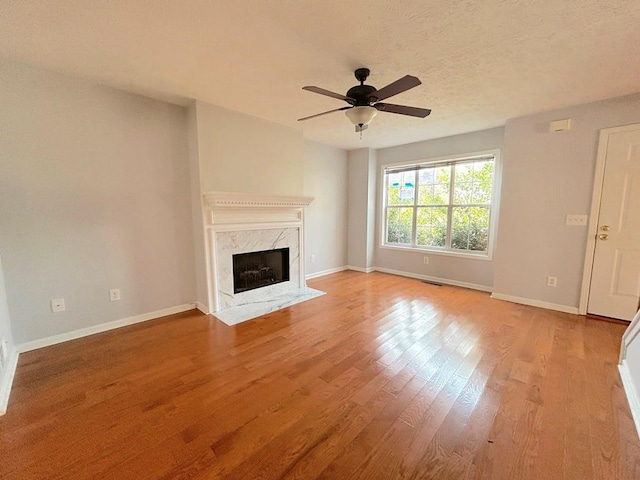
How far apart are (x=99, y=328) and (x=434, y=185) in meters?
5.01

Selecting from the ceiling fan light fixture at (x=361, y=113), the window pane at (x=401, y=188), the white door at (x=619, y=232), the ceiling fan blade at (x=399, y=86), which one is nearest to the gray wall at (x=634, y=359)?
the white door at (x=619, y=232)

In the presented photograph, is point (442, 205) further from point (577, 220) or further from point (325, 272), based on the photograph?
point (325, 272)

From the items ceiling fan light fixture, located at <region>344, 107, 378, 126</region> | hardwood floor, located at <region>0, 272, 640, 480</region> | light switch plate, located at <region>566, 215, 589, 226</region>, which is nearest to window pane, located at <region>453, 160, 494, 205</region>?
light switch plate, located at <region>566, 215, 589, 226</region>

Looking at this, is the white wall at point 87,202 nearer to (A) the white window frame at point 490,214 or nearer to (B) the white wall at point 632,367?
(A) the white window frame at point 490,214

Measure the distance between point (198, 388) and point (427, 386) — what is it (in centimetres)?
161

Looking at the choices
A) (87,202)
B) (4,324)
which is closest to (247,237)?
(87,202)

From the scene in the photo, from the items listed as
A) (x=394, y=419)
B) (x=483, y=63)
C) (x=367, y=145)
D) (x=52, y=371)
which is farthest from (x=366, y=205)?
(x=52, y=371)

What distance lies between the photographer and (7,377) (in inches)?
73.5

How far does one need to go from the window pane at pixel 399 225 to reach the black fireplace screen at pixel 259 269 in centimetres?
235

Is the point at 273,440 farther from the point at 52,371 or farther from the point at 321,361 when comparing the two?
the point at 52,371

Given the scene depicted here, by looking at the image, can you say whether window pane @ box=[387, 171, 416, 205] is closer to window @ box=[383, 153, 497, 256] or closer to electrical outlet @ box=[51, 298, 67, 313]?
window @ box=[383, 153, 497, 256]

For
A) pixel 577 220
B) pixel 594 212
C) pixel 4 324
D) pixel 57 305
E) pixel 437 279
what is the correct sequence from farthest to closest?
1. pixel 437 279
2. pixel 577 220
3. pixel 594 212
4. pixel 57 305
5. pixel 4 324

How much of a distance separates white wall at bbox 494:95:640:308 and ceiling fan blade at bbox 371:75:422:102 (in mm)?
2509

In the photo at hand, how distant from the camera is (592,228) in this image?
302 cm
